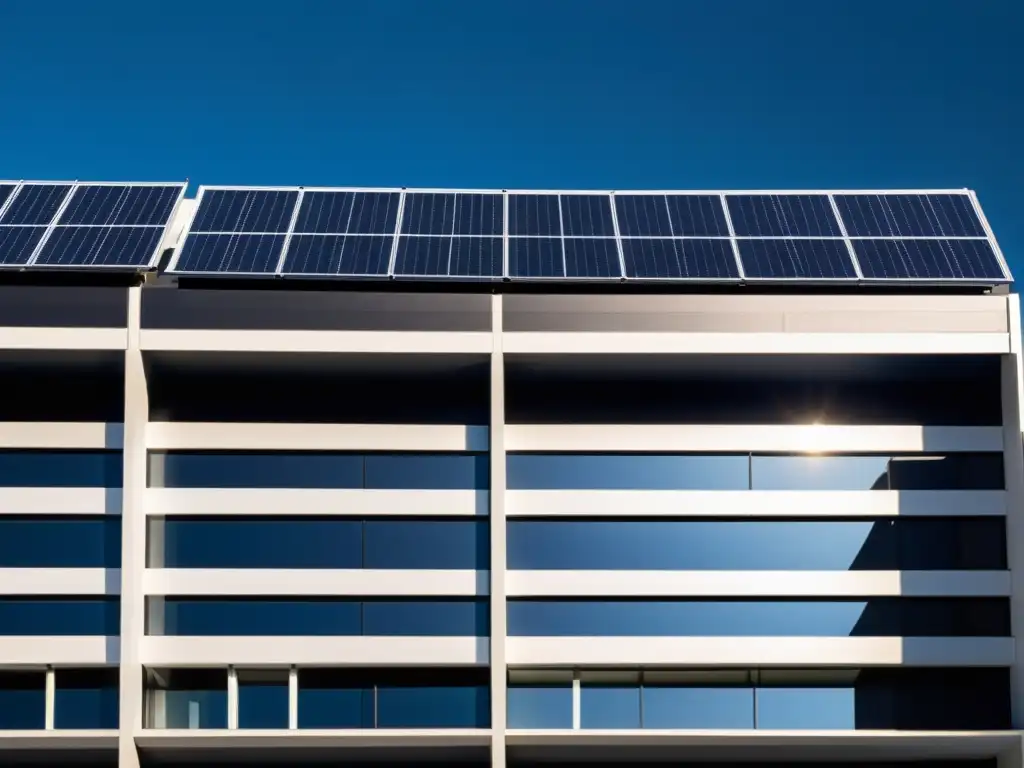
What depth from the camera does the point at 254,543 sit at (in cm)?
2253

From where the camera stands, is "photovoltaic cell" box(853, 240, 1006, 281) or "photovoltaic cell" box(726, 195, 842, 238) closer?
"photovoltaic cell" box(853, 240, 1006, 281)

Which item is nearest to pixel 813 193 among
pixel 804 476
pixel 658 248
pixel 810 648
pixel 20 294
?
pixel 658 248

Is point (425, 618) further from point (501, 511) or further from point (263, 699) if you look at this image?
point (263, 699)

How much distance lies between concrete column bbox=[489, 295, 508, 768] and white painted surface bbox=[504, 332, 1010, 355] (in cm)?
52

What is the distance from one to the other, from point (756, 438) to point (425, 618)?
6927 millimetres

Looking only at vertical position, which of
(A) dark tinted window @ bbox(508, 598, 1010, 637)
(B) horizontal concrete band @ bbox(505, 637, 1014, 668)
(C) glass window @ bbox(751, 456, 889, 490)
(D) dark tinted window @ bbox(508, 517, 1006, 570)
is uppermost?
(C) glass window @ bbox(751, 456, 889, 490)

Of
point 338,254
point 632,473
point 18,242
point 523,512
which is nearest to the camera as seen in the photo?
point 523,512

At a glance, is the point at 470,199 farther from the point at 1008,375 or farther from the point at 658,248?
the point at 1008,375

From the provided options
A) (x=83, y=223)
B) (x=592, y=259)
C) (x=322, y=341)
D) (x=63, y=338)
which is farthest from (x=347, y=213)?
(x=63, y=338)

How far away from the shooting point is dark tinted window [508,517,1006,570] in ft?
73.9

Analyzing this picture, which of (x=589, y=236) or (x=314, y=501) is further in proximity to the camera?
(x=589, y=236)

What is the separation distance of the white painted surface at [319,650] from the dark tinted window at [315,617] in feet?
0.56

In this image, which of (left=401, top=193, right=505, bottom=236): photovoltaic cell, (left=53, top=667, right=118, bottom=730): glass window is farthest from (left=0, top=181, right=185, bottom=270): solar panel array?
(left=53, top=667, right=118, bottom=730): glass window

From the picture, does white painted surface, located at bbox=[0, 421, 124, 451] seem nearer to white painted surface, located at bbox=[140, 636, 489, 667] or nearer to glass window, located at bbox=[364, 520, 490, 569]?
white painted surface, located at bbox=[140, 636, 489, 667]
